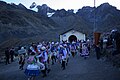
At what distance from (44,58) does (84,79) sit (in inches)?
119

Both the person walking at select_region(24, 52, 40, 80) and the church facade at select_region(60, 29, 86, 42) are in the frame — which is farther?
the church facade at select_region(60, 29, 86, 42)

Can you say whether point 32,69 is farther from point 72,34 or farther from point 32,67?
point 72,34

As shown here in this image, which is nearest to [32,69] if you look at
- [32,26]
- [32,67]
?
[32,67]

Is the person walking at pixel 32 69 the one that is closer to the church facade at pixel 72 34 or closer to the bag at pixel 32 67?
the bag at pixel 32 67

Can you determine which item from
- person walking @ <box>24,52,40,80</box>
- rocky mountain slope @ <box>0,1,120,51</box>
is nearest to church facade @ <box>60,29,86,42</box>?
rocky mountain slope @ <box>0,1,120,51</box>

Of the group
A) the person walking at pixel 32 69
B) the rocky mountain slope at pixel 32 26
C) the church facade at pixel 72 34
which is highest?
the rocky mountain slope at pixel 32 26

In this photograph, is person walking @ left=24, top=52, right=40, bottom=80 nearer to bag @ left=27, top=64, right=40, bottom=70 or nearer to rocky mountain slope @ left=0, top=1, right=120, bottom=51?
bag @ left=27, top=64, right=40, bottom=70

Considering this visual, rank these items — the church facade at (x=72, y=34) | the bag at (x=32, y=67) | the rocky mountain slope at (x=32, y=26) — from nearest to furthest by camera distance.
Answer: the bag at (x=32, y=67) < the church facade at (x=72, y=34) < the rocky mountain slope at (x=32, y=26)

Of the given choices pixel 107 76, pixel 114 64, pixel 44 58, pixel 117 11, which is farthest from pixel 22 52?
pixel 117 11

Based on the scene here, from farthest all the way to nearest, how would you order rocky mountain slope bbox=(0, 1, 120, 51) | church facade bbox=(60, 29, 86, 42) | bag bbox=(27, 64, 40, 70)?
rocky mountain slope bbox=(0, 1, 120, 51)
church facade bbox=(60, 29, 86, 42)
bag bbox=(27, 64, 40, 70)

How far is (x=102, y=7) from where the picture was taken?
162 metres

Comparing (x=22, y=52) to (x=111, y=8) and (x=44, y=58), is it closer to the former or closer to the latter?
(x=44, y=58)

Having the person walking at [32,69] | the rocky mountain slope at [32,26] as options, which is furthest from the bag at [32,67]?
the rocky mountain slope at [32,26]

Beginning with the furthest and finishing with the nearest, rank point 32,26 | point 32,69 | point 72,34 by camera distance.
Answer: point 32,26 < point 72,34 < point 32,69
